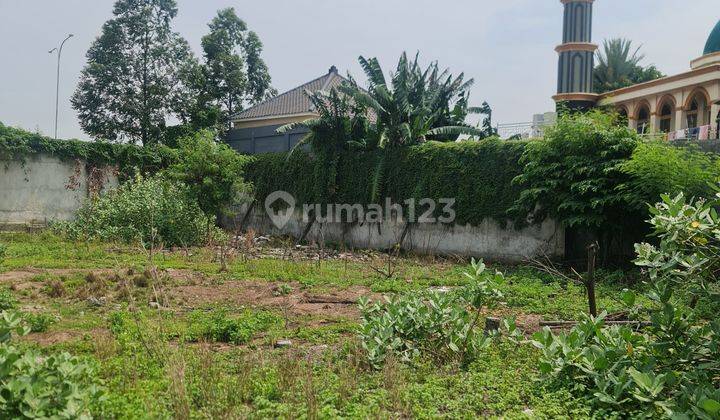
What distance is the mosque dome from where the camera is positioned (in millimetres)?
24406

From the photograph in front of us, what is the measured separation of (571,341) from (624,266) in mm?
8519

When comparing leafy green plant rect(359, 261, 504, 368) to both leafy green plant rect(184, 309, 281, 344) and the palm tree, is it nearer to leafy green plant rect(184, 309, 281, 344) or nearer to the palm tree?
leafy green plant rect(184, 309, 281, 344)

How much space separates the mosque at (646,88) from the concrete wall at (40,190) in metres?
18.9

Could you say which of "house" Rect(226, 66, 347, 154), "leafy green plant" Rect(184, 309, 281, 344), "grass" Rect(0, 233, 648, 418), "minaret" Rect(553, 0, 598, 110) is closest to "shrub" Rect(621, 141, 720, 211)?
"grass" Rect(0, 233, 648, 418)

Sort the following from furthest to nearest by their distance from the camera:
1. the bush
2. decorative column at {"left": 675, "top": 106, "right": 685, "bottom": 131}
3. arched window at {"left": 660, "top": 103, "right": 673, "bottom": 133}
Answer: arched window at {"left": 660, "top": 103, "right": 673, "bottom": 133} → decorative column at {"left": 675, "top": 106, "right": 685, "bottom": 131} → the bush

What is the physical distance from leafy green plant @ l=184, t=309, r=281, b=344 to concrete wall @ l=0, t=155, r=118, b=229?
1507 cm

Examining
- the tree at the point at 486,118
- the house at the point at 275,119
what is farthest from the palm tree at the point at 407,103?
the house at the point at 275,119

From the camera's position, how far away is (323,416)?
3516mm

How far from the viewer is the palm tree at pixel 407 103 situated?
16281mm

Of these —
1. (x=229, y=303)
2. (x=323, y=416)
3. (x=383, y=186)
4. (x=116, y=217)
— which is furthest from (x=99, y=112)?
(x=323, y=416)

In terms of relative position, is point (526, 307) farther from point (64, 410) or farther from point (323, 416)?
point (64, 410)

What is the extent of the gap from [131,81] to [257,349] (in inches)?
1102

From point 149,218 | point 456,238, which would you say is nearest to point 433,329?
point 456,238

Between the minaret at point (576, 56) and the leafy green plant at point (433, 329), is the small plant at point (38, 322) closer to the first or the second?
the leafy green plant at point (433, 329)
